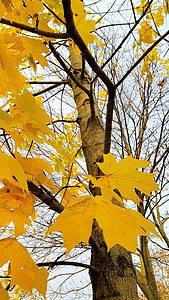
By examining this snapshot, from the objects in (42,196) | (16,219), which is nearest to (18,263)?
(16,219)

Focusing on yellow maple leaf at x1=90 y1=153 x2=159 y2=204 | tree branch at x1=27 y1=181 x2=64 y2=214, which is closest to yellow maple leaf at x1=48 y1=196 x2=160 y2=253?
Answer: yellow maple leaf at x1=90 y1=153 x2=159 y2=204

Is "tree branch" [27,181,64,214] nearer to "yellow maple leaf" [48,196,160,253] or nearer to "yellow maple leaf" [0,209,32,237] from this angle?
"yellow maple leaf" [0,209,32,237]

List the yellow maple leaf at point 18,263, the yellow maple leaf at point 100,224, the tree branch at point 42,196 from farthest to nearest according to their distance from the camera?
the tree branch at point 42,196 → the yellow maple leaf at point 18,263 → the yellow maple leaf at point 100,224

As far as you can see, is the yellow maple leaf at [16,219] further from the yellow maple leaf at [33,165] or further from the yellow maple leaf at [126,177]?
the yellow maple leaf at [126,177]

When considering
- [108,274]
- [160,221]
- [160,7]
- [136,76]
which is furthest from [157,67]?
[108,274]

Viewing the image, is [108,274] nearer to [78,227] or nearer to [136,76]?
[78,227]

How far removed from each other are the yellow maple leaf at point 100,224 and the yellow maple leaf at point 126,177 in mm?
113

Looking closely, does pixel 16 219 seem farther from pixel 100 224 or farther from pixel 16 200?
pixel 100 224

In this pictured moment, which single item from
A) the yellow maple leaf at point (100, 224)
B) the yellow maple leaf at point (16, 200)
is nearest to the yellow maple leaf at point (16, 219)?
the yellow maple leaf at point (16, 200)

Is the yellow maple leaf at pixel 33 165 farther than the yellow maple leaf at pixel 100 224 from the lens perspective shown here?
Yes

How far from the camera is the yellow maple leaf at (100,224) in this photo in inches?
14.2

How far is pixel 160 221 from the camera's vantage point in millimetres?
3289

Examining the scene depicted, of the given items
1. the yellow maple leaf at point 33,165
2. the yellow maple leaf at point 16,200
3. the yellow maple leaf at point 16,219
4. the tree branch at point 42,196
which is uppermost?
the yellow maple leaf at point 33,165

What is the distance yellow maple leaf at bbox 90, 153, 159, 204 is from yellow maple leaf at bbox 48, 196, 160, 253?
0.37ft
